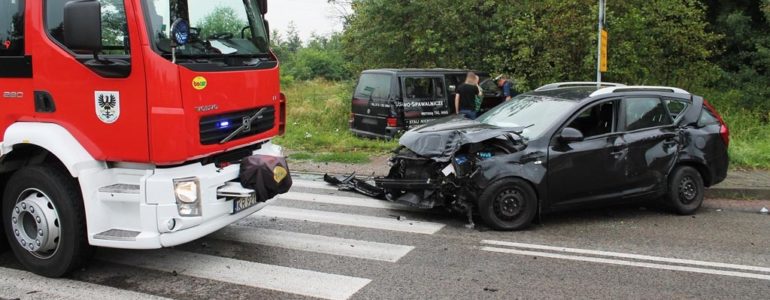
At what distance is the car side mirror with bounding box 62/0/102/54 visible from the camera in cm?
438

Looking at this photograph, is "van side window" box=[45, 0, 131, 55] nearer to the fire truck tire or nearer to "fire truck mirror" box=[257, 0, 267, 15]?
"fire truck mirror" box=[257, 0, 267, 15]

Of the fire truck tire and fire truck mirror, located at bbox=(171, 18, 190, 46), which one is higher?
fire truck mirror, located at bbox=(171, 18, 190, 46)

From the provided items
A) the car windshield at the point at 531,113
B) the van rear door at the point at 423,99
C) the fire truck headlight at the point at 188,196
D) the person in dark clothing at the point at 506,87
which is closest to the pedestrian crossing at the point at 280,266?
the fire truck headlight at the point at 188,196

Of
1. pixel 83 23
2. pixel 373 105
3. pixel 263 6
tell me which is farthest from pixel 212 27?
pixel 373 105

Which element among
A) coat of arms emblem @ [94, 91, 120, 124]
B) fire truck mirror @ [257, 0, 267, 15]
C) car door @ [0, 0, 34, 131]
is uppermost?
fire truck mirror @ [257, 0, 267, 15]

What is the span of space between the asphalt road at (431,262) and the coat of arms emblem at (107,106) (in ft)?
4.32

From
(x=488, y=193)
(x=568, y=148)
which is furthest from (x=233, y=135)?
(x=568, y=148)

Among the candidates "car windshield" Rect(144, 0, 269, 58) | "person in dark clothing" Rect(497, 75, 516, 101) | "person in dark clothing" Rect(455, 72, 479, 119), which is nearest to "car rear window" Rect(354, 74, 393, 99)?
"person in dark clothing" Rect(455, 72, 479, 119)

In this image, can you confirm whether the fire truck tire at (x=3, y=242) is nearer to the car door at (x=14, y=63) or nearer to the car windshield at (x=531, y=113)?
the car door at (x=14, y=63)

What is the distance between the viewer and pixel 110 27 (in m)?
4.80

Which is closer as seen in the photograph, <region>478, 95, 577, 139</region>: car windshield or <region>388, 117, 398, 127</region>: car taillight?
<region>478, 95, 577, 139</region>: car windshield

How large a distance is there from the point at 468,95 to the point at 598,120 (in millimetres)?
5723

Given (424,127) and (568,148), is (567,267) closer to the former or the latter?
(568,148)

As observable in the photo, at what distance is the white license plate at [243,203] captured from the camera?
5297 mm
